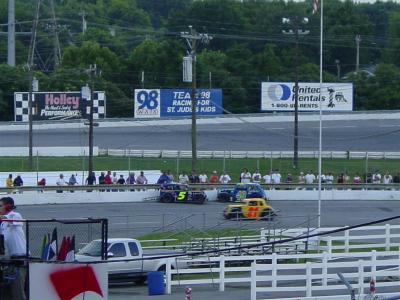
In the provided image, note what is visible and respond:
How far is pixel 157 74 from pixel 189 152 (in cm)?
3436

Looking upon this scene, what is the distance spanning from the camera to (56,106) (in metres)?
78.4

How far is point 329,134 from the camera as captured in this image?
3004 inches

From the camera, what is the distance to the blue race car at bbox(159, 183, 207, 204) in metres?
46.6

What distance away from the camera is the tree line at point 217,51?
95.5 m

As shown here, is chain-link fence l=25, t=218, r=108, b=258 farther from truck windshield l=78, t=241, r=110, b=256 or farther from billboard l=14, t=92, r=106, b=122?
billboard l=14, t=92, r=106, b=122

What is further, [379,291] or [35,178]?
[35,178]

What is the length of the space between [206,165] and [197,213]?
17766mm

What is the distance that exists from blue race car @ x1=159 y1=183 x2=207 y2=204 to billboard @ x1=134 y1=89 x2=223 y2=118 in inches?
1287

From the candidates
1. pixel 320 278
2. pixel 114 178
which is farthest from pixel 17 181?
pixel 320 278

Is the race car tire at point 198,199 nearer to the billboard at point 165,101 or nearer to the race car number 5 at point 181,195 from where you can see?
the race car number 5 at point 181,195

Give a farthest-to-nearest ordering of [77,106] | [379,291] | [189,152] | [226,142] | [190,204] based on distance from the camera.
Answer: [77,106], [226,142], [189,152], [190,204], [379,291]

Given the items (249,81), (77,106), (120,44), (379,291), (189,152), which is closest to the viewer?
(379,291)

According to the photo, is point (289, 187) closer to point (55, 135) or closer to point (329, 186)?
point (329, 186)

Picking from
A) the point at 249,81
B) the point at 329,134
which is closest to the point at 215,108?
the point at 329,134
